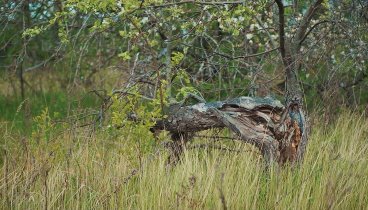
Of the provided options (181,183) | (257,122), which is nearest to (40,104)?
(257,122)

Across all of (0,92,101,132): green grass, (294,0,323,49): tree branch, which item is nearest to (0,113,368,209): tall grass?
(294,0,323,49): tree branch

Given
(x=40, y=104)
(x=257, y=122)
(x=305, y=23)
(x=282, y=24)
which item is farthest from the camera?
(x=40, y=104)

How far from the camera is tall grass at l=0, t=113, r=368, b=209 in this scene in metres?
4.30

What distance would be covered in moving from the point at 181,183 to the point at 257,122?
1105 millimetres

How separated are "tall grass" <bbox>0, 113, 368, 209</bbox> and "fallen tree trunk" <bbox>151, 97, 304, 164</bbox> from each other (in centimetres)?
16

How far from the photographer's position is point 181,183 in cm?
443

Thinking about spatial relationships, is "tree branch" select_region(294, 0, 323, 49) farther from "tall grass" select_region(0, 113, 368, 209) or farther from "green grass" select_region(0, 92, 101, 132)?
"green grass" select_region(0, 92, 101, 132)

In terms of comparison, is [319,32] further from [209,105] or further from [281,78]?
[209,105]

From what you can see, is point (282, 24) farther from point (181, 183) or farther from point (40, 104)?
point (40, 104)

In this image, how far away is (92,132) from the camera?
614 centimetres

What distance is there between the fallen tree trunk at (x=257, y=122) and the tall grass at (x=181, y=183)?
0.16m

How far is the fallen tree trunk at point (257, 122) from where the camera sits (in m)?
5.12

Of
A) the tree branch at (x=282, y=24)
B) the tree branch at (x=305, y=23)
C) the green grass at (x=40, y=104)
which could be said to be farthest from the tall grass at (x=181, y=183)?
the green grass at (x=40, y=104)

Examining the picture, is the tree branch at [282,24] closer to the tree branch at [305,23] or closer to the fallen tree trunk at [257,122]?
the tree branch at [305,23]
